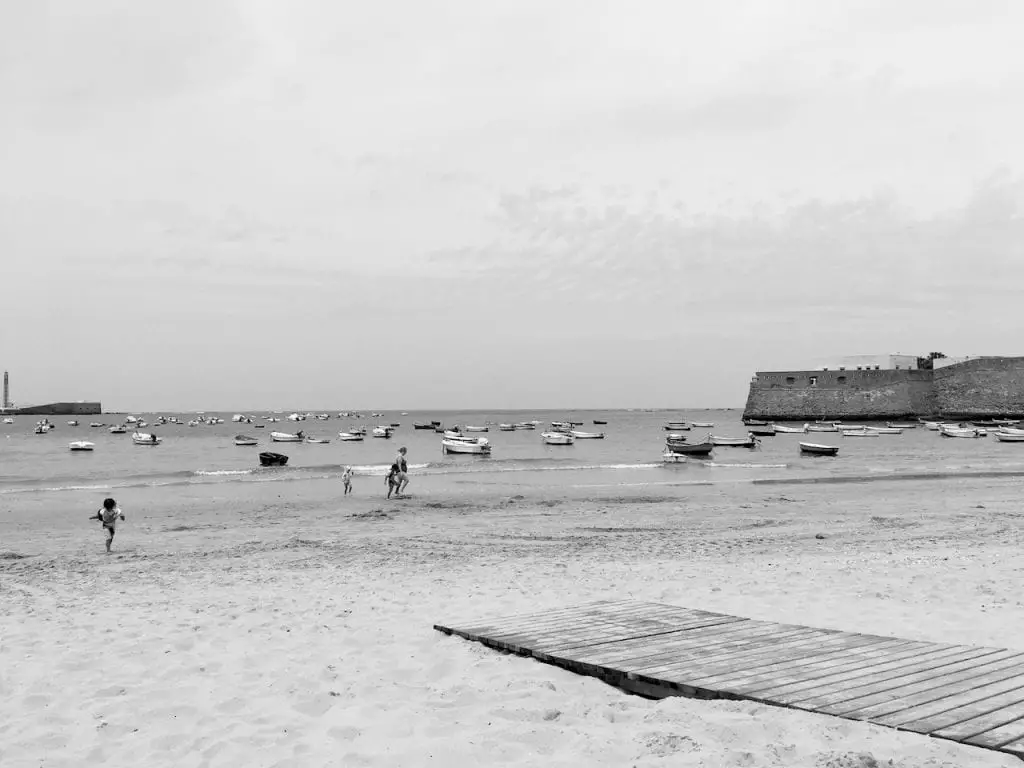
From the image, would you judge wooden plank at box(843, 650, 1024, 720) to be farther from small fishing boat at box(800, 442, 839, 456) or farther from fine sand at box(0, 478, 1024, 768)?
small fishing boat at box(800, 442, 839, 456)

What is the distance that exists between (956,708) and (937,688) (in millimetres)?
418

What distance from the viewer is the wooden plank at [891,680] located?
17.5 ft

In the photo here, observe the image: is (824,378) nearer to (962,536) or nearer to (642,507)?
(642,507)

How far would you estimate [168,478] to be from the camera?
135 ft

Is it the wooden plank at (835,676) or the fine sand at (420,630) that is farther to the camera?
the wooden plank at (835,676)

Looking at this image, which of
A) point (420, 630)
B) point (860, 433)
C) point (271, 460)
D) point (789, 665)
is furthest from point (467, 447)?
point (789, 665)

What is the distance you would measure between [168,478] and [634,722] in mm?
40161

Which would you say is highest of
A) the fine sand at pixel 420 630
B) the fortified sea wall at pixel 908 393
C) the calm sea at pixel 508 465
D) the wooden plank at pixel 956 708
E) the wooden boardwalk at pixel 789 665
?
the fortified sea wall at pixel 908 393

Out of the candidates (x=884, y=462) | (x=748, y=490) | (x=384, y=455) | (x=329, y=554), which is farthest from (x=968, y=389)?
(x=329, y=554)

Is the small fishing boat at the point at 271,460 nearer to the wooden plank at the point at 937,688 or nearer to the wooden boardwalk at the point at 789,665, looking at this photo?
the wooden boardwalk at the point at 789,665

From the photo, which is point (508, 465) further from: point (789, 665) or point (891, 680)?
point (891, 680)

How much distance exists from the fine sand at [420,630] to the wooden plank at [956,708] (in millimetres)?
144

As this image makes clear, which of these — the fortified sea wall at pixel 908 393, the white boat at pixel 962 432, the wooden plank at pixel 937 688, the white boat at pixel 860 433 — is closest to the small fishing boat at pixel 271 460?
the wooden plank at pixel 937 688

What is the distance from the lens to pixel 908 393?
108125 mm
